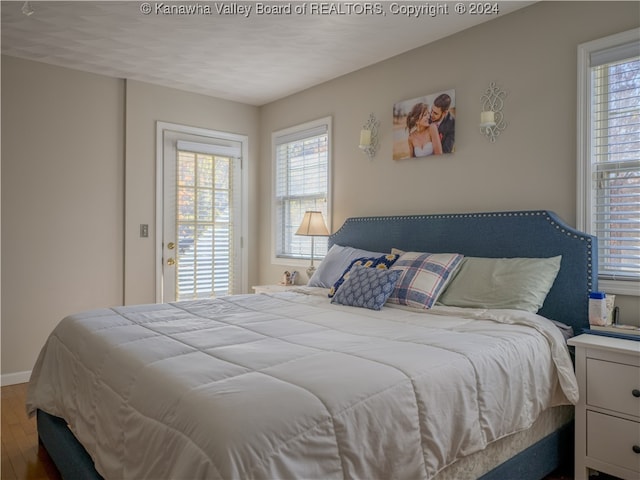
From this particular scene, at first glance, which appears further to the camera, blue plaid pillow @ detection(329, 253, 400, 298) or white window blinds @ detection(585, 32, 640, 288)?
blue plaid pillow @ detection(329, 253, 400, 298)

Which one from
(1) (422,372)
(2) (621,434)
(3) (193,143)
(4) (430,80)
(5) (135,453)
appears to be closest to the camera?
(5) (135,453)

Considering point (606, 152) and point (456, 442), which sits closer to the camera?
point (456, 442)

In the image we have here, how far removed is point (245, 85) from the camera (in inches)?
167

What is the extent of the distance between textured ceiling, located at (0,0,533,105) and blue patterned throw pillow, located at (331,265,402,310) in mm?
1663

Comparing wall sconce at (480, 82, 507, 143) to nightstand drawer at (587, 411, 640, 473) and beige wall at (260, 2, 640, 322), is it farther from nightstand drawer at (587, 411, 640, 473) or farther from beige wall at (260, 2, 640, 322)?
nightstand drawer at (587, 411, 640, 473)

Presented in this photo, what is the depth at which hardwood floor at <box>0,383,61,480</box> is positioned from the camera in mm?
2166

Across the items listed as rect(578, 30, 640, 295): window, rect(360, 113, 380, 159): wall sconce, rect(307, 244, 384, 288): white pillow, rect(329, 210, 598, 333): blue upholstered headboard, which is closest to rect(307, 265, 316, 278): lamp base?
rect(307, 244, 384, 288): white pillow

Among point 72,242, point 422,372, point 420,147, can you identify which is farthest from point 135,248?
point 422,372

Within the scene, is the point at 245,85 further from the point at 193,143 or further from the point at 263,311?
the point at 263,311

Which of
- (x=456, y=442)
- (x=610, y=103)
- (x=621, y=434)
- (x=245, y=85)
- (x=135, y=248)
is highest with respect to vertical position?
(x=245, y=85)

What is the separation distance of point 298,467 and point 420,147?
8.80 feet

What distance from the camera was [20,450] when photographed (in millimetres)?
2404

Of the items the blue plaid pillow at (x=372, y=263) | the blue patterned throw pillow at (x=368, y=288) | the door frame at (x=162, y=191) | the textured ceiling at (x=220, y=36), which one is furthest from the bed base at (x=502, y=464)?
the textured ceiling at (x=220, y=36)

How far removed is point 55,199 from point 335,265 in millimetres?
2435
